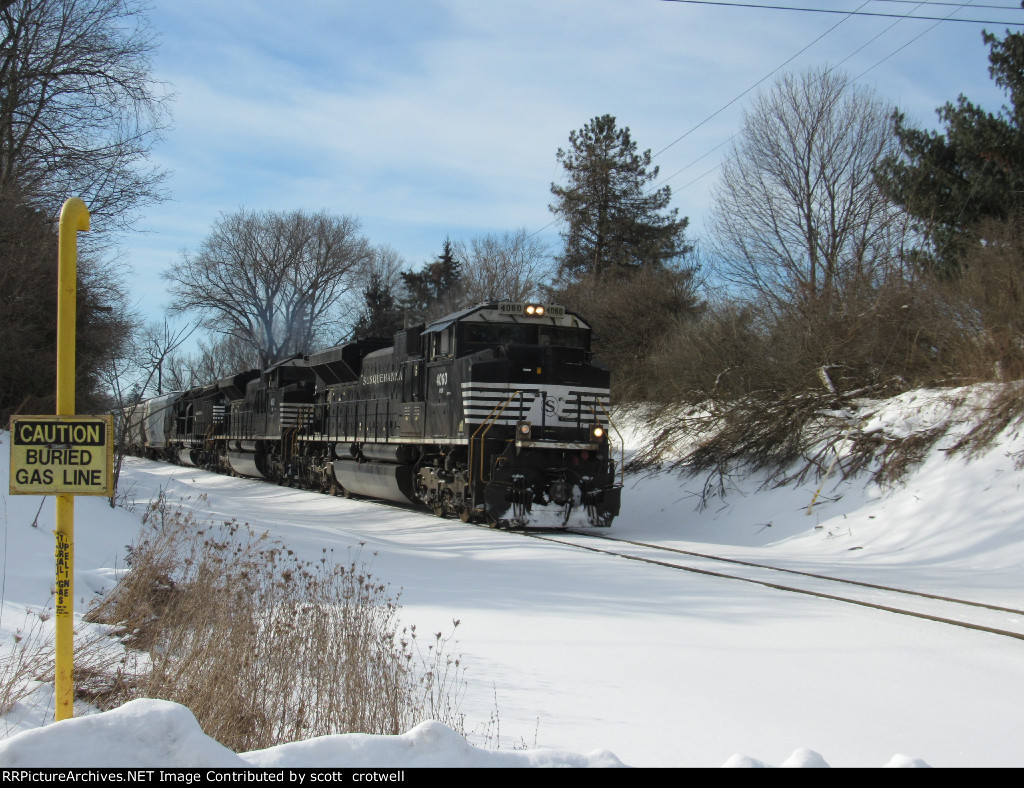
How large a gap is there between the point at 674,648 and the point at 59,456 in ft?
13.4

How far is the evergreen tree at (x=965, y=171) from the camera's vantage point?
17625 millimetres

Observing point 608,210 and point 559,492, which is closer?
point 559,492

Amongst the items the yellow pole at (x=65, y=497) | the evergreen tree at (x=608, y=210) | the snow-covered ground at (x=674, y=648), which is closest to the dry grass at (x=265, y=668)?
the snow-covered ground at (x=674, y=648)

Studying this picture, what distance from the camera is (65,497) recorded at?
3836 mm

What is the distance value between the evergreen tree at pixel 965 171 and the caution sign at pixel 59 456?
16983 millimetres

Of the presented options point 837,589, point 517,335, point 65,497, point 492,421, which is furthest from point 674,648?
point 517,335

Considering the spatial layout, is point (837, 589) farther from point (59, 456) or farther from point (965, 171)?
point (965, 171)

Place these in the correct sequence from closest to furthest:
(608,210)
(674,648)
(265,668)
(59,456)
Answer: (59,456), (265,668), (674,648), (608,210)

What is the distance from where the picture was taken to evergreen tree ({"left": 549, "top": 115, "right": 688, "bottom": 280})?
35719 mm

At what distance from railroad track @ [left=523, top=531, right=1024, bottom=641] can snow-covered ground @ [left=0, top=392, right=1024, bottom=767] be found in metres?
0.30

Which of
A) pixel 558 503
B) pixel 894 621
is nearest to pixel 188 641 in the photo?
pixel 894 621

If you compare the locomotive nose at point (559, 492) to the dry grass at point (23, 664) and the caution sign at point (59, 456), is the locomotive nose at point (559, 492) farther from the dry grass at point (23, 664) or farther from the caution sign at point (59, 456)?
the caution sign at point (59, 456)

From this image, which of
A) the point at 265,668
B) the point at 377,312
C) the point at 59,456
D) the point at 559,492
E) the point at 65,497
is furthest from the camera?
the point at 377,312

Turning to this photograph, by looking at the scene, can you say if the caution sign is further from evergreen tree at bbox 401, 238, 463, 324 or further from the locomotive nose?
evergreen tree at bbox 401, 238, 463, 324
